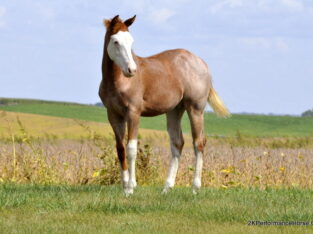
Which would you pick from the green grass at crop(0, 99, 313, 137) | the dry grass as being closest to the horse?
the dry grass

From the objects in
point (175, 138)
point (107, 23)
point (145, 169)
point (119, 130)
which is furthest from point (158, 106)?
point (145, 169)

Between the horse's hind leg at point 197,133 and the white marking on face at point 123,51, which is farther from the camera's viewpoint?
the horse's hind leg at point 197,133

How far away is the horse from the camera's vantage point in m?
9.05

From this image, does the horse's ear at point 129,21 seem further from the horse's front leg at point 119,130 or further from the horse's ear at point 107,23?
the horse's front leg at point 119,130

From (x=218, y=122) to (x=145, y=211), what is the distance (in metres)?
42.3

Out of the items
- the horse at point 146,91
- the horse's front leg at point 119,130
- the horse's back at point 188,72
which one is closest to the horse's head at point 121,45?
the horse at point 146,91

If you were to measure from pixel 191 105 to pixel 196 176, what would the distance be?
4.06 ft

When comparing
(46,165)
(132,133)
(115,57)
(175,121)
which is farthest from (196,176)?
(46,165)

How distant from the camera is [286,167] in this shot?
13.2 metres

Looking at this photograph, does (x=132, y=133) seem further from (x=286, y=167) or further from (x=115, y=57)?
(x=286, y=167)

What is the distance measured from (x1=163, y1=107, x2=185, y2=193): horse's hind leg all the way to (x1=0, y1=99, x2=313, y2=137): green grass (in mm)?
29991

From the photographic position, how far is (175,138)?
1057 centimetres

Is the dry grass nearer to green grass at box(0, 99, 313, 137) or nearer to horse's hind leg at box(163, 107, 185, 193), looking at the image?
horse's hind leg at box(163, 107, 185, 193)

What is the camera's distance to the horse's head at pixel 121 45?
8758 mm
